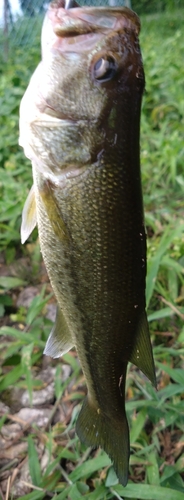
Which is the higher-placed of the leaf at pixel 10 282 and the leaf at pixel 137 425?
the leaf at pixel 10 282

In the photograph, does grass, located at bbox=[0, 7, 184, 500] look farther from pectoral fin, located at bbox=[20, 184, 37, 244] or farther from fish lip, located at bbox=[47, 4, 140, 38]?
fish lip, located at bbox=[47, 4, 140, 38]

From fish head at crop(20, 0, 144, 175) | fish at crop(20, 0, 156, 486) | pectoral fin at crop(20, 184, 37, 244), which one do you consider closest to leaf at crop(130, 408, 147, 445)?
fish at crop(20, 0, 156, 486)

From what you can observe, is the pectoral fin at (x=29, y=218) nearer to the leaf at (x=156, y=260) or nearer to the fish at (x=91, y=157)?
the fish at (x=91, y=157)

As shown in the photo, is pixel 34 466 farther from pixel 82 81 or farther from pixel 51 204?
pixel 82 81

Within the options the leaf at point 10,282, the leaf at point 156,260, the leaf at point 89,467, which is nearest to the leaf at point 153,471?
the leaf at point 89,467

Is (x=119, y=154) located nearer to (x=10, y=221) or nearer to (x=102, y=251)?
(x=102, y=251)

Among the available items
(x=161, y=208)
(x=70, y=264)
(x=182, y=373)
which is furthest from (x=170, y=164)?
(x=70, y=264)

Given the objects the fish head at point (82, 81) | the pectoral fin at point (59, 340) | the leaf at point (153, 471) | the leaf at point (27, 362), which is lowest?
the leaf at point (153, 471)
